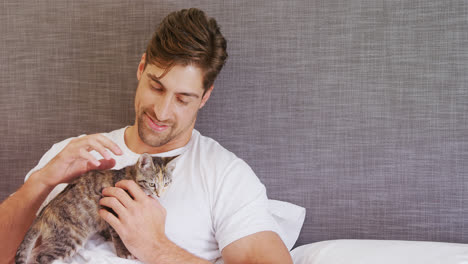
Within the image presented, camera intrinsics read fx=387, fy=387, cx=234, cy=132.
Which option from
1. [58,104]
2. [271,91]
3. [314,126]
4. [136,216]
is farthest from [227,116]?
[58,104]

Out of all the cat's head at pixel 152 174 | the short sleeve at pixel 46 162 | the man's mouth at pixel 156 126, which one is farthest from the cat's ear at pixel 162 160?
the short sleeve at pixel 46 162

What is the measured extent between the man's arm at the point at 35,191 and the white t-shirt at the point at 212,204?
0.18ft

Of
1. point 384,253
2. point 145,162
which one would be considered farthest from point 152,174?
point 384,253

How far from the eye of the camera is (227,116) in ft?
5.19

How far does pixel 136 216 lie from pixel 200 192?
0.22 m

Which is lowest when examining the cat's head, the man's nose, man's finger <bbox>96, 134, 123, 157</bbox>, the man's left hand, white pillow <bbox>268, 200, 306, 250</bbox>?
white pillow <bbox>268, 200, 306, 250</bbox>

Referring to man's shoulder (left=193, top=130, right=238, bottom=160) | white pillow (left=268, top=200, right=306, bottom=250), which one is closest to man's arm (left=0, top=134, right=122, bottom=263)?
man's shoulder (left=193, top=130, right=238, bottom=160)

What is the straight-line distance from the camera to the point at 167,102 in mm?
1271

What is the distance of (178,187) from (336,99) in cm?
70

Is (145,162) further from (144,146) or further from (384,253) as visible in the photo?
(384,253)

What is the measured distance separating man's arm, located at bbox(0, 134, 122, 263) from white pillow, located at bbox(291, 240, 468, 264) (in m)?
0.75

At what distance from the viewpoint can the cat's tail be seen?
45.4 inches

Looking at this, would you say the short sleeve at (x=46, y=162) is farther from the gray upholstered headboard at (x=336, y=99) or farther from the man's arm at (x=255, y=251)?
the man's arm at (x=255, y=251)

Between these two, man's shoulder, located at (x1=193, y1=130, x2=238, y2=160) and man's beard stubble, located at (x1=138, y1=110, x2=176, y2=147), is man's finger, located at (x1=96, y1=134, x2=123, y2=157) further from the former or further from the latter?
man's shoulder, located at (x1=193, y1=130, x2=238, y2=160)
